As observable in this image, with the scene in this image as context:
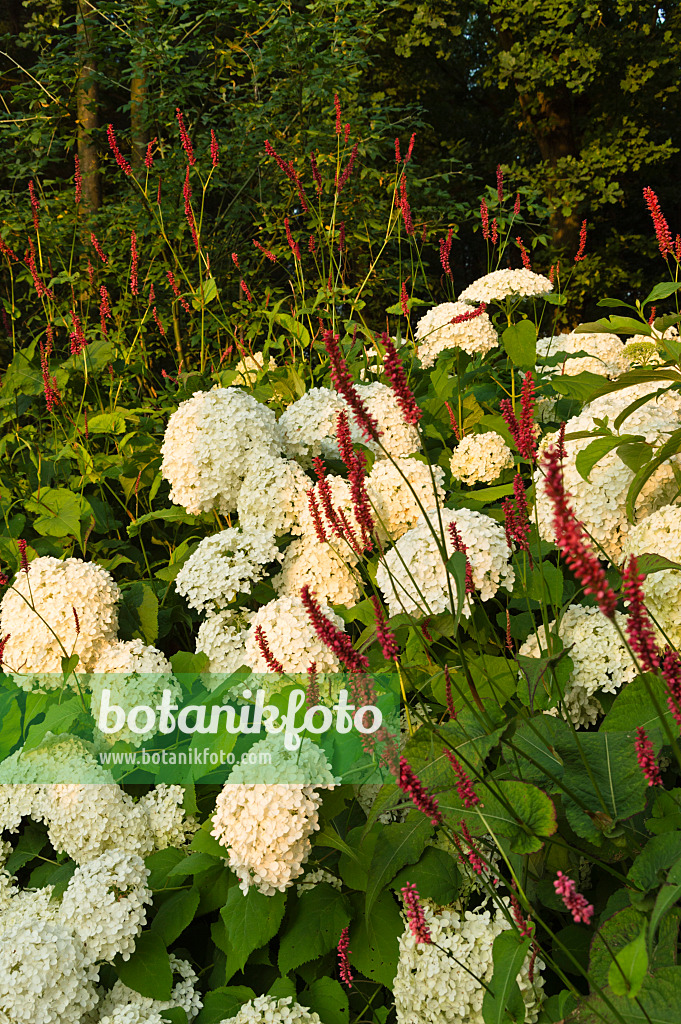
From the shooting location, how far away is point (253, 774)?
1679mm

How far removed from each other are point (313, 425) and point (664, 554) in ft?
3.76

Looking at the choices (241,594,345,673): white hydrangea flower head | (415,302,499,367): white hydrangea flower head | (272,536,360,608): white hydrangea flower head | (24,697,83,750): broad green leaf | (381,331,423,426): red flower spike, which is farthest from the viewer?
(415,302,499,367): white hydrangea flower head

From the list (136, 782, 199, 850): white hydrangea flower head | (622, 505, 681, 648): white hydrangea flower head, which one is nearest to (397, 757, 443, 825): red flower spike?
(622, 505, 681, 648): white hydrangea flower head

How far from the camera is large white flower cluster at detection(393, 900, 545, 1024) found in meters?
1.41

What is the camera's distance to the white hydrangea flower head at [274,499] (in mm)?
2299

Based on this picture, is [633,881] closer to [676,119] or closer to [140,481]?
[140,481]

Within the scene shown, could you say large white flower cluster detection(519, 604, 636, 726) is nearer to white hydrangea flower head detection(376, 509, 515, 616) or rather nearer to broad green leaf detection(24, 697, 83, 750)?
white hydrangea flower head detection(376, 509, 515, 616)

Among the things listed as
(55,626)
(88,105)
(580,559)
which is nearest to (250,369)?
(55,626)

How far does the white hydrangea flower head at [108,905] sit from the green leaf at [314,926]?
31 centimetres

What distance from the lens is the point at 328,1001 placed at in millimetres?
1607

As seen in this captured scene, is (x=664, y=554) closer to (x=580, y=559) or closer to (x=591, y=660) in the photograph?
(x=591, y=660)

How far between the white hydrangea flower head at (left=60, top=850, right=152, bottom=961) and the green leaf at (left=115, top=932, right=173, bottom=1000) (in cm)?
2

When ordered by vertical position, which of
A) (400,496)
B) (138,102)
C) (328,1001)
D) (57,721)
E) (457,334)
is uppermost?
(138,102)

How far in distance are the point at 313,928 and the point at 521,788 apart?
2.05ft
